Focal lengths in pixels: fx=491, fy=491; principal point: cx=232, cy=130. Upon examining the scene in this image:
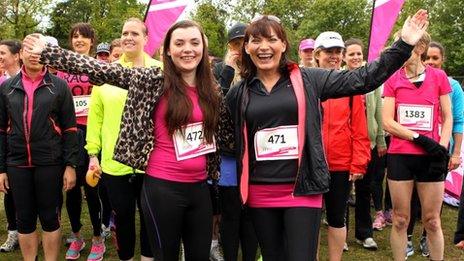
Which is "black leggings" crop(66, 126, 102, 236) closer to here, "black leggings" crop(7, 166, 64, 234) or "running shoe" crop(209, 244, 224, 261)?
"black leggings" crop(7, 166, 64, 234)

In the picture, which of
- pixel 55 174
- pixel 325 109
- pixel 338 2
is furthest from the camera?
pixel 338 2

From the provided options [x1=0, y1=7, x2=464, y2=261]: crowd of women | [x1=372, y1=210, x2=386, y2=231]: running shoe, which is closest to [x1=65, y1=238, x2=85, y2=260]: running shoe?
[x1=0, y1=7, x2=464, y2=261]: crowd of women

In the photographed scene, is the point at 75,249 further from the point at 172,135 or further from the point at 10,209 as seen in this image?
the point at 172,135

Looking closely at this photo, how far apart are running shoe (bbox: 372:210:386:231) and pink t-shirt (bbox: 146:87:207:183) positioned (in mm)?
3725

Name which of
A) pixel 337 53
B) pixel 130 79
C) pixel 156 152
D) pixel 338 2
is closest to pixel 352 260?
pixel 337 53

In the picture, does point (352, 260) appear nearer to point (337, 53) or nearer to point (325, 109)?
point (325, 109)

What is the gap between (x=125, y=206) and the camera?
3.74 meters

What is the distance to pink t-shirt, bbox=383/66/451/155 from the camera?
4.01 metres

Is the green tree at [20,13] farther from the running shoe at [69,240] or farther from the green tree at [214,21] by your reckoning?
the running shoe at [69,240]

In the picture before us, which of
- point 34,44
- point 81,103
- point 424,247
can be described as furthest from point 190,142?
point 424,247

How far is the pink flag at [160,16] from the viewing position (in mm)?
7141

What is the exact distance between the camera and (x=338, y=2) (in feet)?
145

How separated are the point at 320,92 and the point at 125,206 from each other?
5.88 ft

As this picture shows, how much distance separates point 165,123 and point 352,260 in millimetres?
2848
